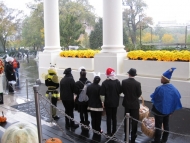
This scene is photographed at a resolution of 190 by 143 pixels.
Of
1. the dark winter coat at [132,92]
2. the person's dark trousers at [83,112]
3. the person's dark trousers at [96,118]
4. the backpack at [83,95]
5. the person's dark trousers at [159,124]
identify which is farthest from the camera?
the person's dark trousers at [83,112]

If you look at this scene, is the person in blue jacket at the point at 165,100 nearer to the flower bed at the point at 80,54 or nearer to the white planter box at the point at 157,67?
the white planter box at the point at 157,67

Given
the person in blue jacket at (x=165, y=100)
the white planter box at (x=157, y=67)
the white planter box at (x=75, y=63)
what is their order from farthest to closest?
the white planter box at (x=75, y=63) → the white planter box at (x=157, y=67) → the person in blue jacket at (x=165, y=100)

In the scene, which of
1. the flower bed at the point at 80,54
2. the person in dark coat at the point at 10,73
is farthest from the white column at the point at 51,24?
the person in dark coat at the point at 10,73

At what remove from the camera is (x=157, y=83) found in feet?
29.6

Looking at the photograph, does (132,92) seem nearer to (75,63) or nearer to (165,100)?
(165,100)

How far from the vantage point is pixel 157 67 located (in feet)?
30.2

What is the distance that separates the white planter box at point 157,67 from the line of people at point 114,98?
361 cm

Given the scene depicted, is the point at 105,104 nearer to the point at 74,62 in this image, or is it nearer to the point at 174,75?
the point at 174,75

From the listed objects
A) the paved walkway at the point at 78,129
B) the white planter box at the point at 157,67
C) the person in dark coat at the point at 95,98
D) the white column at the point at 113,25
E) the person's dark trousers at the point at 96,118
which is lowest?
the paved walkway at the point at 78,129

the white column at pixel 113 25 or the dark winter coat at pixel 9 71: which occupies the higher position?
the white column at pixel 113 25

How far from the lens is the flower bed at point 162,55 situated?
8.48 m

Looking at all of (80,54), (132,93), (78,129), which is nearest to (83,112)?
(78,129)

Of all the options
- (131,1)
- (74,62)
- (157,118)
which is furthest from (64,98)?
(131,1)

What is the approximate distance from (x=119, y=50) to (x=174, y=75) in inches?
109
